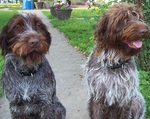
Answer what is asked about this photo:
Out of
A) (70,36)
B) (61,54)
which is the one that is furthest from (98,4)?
(70,36)

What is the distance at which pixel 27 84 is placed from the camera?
454 centimetres

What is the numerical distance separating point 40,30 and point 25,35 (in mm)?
317

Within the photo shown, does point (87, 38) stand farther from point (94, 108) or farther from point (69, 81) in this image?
point (94, 108)

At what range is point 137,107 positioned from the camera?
4.86 meters

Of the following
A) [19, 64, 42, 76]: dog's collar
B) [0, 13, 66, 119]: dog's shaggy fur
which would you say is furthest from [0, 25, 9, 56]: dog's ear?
[19, 64, 42, 76]: dog's collar

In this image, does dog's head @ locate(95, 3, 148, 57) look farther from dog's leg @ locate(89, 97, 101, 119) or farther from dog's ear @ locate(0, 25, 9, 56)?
dog's ear @ locate(0, 25, 9, 56)

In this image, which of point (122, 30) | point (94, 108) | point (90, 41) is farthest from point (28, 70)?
point (90, 41)

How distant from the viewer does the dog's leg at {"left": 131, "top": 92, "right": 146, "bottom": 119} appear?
15.8 ft

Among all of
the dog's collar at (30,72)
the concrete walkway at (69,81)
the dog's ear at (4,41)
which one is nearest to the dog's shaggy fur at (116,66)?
the dog's collar at (30,72)

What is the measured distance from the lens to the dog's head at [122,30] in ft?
13.0

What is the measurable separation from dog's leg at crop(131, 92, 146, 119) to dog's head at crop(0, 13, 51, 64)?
1466 millimetres

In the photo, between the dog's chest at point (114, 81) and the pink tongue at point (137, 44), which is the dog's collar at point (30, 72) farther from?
the pink tongue at point (137, 44)

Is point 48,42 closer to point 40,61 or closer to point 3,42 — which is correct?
point 40,61

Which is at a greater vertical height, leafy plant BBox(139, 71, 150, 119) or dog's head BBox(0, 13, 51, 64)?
dog's head BBox(0, 13, 51, 64)
